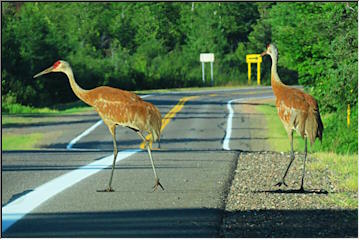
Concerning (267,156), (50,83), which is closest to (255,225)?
(267,156)

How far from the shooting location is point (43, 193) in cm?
1088

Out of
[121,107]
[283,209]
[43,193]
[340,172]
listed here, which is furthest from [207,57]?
[121,107]

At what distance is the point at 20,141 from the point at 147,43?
131ft

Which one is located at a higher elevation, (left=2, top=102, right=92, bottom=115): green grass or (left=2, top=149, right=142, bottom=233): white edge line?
(left=2, top=149, right=142, bottom=233): white edge line

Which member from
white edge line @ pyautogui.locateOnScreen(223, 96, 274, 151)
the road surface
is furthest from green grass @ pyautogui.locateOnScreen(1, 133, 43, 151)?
the road surface

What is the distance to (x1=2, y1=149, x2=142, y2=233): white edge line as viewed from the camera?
9.05 m

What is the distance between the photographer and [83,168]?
14.3m

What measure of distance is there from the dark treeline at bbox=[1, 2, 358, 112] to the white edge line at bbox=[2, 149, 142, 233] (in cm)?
898

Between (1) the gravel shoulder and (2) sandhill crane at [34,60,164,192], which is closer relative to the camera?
(1) the gravel shoulder

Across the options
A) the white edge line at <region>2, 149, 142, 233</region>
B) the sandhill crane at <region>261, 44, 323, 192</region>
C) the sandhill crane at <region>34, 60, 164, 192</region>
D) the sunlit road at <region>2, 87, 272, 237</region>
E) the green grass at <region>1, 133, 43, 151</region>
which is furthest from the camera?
the green grass at <region>1, 133, 43, 151</region>

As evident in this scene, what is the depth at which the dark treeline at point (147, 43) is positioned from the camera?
88.6 ft

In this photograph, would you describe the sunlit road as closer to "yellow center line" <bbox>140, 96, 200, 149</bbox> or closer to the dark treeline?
the dark treeline

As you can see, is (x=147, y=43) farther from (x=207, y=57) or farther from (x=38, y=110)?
(x=38, y=110)

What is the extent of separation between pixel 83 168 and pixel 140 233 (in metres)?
6.57
